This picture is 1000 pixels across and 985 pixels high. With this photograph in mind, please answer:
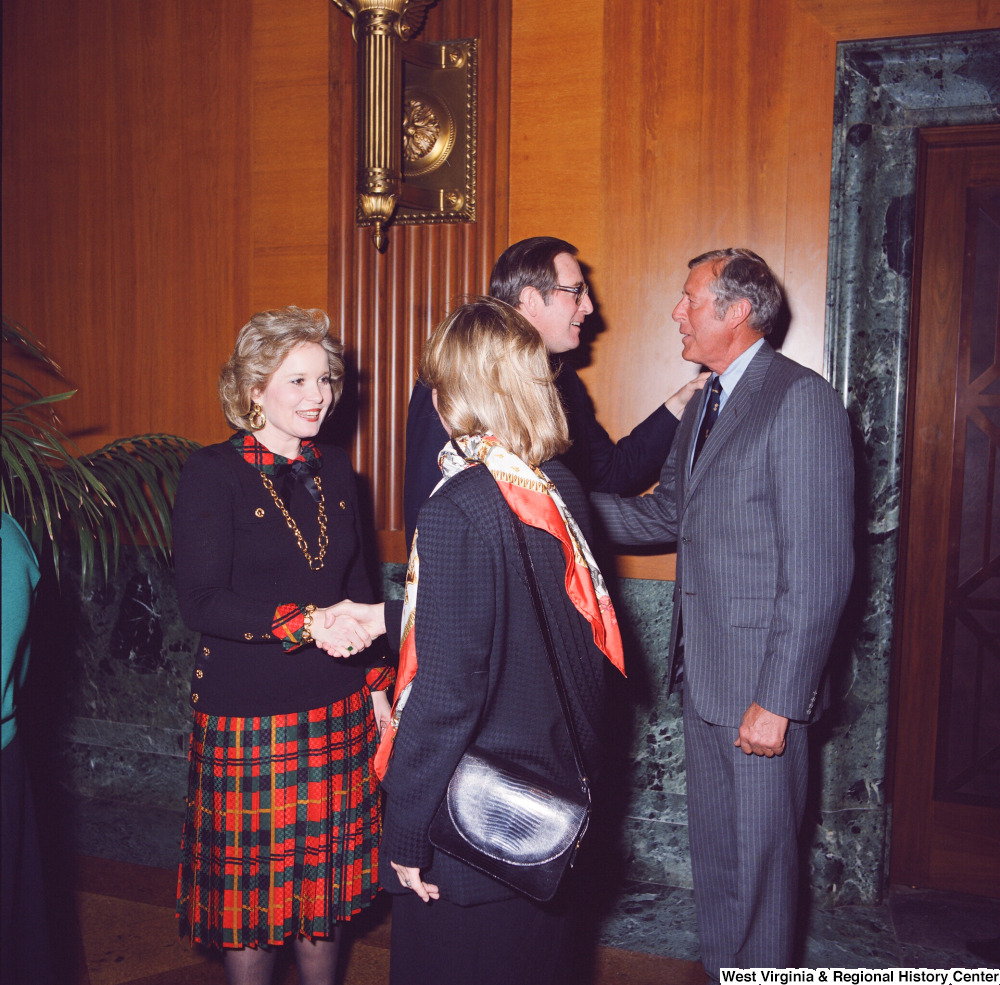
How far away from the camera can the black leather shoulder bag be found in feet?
4.37

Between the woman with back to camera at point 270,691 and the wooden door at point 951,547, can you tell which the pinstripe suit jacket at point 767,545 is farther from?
the wooden door at point 951,547

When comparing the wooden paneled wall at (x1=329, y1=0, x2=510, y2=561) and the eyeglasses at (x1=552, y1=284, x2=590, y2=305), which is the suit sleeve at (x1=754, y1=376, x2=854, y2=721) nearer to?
the eyeglasses at (x1=552, y1=284, x2=590, y2=305)

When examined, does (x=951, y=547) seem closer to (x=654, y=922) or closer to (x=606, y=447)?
(x=606, y=447)

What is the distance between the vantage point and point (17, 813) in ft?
4.47

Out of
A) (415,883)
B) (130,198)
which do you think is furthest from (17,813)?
(130,198)

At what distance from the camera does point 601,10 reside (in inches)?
107

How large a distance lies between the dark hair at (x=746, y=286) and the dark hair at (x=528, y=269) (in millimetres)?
448

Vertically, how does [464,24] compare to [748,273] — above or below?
above

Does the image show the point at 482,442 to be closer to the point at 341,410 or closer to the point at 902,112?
the point at 341,410

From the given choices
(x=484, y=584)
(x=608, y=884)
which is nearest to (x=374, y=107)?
(x=484, y=584)

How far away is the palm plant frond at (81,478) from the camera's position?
2287mm

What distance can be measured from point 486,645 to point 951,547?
2.03 m

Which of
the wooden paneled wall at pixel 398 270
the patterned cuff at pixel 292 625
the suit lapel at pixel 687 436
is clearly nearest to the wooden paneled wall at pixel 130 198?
the wooden paneled wall at pixel 398 270

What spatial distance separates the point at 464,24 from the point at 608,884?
2.90m
